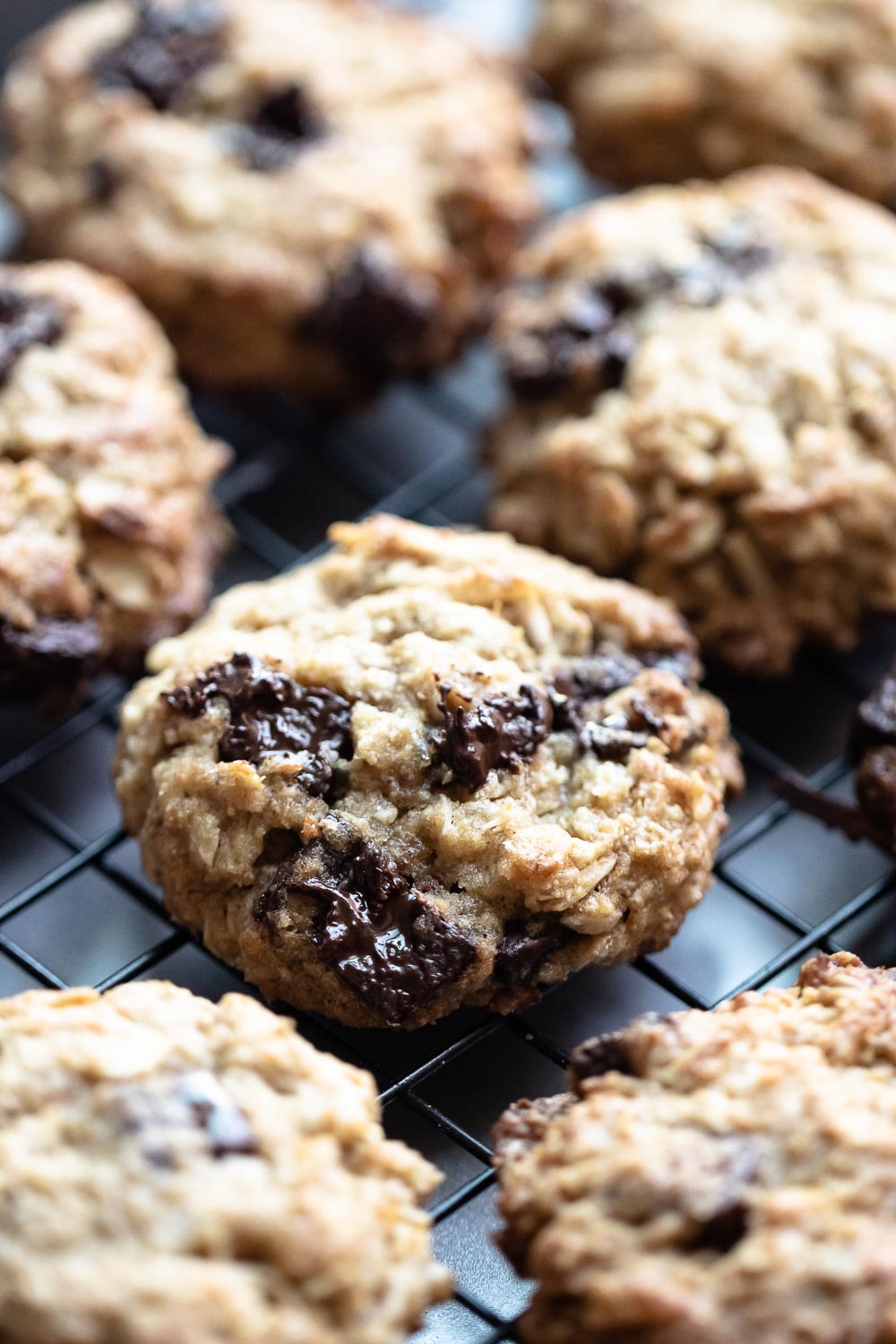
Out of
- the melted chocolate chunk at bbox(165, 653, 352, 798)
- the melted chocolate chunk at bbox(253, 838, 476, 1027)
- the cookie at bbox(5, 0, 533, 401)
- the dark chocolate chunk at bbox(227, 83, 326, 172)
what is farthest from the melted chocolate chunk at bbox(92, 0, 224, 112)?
the melted chocolate chunk at bbox(253, 838, 476, 1027)

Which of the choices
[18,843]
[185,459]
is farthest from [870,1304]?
[185,459]

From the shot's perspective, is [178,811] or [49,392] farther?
[49,392]

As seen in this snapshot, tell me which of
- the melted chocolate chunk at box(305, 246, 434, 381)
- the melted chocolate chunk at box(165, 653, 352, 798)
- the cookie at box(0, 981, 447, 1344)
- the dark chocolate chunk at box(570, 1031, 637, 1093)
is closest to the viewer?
the cookie at box(0, 981, 447, 1344)

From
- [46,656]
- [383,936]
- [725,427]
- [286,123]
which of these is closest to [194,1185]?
[383,936]

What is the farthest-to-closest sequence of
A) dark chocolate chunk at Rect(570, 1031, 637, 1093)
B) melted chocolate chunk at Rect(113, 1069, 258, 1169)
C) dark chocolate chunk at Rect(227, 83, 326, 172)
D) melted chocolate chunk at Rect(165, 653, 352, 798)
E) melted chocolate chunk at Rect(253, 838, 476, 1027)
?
1. dark chocolate chunk at Rect(227, 83, 326, 172)
2. melted chocolate chunk at Rect(165, 653, 352, 798)
3. melted chocolate chunk at Rect(253, 838, 476, 1027)
4. dark chocolate chunk at Rect(570, 1031, 637, 1093)
5. melted chocolate chunk at Rect(113, 1069, 258, 1169)

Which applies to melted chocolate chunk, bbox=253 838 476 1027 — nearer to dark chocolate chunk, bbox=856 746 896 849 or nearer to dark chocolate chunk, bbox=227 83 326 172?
dark chocolate chunk, bbox=856 746 896 849

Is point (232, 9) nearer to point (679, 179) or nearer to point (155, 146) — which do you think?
point (155, 146)

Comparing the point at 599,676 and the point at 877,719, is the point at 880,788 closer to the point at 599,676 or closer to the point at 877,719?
the point at 877,719
